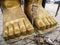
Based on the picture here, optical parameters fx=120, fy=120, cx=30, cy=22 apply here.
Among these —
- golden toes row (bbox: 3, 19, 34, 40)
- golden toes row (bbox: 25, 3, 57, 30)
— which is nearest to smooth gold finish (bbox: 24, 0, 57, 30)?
golden toes row (bbox: 25, 3, 57, 30)

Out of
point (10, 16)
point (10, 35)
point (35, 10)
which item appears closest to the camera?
point (10, 35)

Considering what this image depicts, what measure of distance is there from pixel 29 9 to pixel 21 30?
315 millimetres

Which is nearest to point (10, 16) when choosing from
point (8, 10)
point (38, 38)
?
point (8, 10)

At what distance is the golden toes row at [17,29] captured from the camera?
3.12 ft

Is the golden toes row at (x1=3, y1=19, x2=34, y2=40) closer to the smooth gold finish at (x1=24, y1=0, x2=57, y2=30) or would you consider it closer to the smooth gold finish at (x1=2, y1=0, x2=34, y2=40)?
the smooth gold finish at (x1=2, y1=0, x2=34, y2=40)

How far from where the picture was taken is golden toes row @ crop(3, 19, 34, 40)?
95 cm

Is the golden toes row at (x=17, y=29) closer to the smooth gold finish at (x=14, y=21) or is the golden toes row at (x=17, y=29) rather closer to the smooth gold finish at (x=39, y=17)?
the smooth gold finish at (x=14, y=21)

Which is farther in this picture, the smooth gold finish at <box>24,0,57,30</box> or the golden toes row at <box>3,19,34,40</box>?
the smooth gold finish at <box>24,0,57,30</box>

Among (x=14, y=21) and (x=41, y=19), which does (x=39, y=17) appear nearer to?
(x=41, y=19)

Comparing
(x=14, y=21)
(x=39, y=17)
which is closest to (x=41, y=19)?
(x=39, y=17)

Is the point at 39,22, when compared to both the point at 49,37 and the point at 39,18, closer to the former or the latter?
the point at 39,18

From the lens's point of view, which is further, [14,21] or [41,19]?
[41,19]

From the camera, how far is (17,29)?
0.98 meters

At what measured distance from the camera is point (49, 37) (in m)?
1.06
